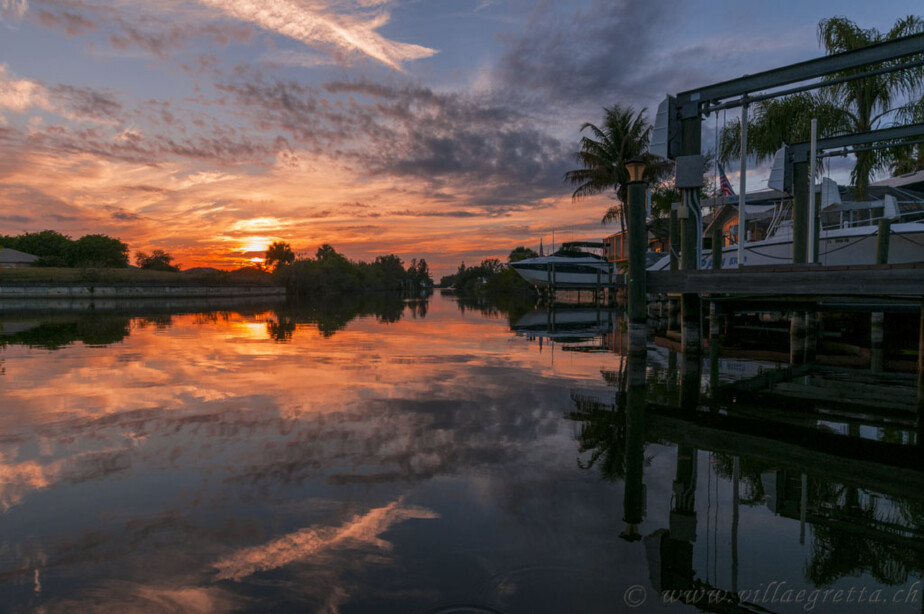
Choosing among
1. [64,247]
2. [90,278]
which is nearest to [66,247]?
[64,247]

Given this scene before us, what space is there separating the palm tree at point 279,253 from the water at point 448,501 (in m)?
144

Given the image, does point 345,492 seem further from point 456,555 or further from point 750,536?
A: point 750,536

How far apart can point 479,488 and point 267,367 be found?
25.9 feet

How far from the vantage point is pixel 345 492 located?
181 inches

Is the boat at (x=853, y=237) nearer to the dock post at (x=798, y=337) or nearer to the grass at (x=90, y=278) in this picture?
the dock post at (x=798, y=337)

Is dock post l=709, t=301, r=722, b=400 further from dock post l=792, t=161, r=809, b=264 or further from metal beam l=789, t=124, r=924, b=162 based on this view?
metal beam l=789, t=124, r=924, b=162

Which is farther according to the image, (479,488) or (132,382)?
(132,382)

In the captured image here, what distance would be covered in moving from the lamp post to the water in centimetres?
162

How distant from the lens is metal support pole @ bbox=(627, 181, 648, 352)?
10203 millimetres

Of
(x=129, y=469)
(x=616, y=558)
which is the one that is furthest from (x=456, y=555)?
(x=129, y=469)

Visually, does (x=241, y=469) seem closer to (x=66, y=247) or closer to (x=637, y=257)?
(x=637, y=257)

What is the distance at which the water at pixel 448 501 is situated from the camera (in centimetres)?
316

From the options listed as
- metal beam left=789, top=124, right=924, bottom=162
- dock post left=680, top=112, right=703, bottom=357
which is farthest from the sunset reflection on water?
metal beam left=789, top=124, right=924, bottom=162

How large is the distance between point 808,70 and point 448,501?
10013mm
